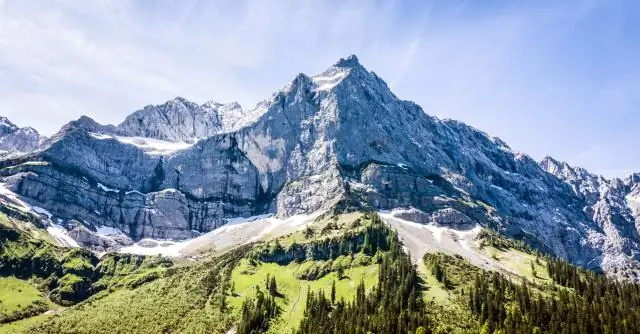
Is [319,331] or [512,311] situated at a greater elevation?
[512,311]

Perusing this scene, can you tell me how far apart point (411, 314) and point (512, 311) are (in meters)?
37.4

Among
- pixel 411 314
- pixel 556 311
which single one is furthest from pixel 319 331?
pixel 556 311

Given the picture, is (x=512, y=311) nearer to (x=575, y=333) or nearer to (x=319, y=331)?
(x=575, y=333)

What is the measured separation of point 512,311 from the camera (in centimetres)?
19988

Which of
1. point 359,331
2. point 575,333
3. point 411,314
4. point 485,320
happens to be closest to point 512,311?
point 485,320

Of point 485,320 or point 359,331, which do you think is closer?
point 359,331

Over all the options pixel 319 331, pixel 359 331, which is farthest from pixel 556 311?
pixel 319 331

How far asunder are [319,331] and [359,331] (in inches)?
723

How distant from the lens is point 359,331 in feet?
605

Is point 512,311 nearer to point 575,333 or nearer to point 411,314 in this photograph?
point 575,333

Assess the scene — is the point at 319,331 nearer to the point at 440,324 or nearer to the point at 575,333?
the point at 440,324

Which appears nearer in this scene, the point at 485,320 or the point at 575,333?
the point at 575,333

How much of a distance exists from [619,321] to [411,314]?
72300mm

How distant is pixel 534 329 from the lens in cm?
18150
